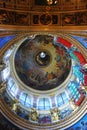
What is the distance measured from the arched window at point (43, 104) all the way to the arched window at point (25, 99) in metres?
0.68

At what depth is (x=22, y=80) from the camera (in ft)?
82.9

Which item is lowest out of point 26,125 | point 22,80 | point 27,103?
point 26,125

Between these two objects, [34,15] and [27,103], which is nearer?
[34,15]

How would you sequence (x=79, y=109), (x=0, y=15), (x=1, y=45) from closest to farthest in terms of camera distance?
1. (x=0, y=15)
2. (x=1, y=45)
3. (x=79, y=109)

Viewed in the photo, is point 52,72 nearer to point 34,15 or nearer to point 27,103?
point 27,103

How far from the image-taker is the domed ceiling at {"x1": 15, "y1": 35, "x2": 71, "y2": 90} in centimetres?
2452

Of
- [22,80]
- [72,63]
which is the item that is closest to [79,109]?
[72,63]

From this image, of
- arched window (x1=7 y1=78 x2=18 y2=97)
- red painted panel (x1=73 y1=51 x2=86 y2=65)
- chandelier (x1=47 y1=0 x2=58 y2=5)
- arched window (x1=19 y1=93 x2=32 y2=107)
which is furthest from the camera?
arched window (x1=19 y1=93 x2=32 y2=107)

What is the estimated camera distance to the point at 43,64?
25578 mm

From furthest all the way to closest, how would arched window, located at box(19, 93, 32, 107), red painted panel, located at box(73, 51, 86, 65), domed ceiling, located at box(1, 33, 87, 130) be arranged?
arched window, located at box(19, 93, 32, 107) → domed ceiling, located at box(1, 33, 87, 130) → red painted panel, located at box(73, 51, 86, 65)

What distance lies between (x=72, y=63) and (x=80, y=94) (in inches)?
82.9

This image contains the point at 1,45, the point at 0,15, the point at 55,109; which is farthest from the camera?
the point at 55,109

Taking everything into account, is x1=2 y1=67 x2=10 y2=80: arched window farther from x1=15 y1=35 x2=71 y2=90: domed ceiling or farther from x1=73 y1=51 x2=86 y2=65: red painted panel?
x1=73 y1=51 x2=86 y2=65: red painted panel

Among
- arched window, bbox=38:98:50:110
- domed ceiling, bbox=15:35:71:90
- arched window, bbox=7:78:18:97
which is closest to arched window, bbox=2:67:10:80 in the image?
arched window, bbox=7:78:18:97
